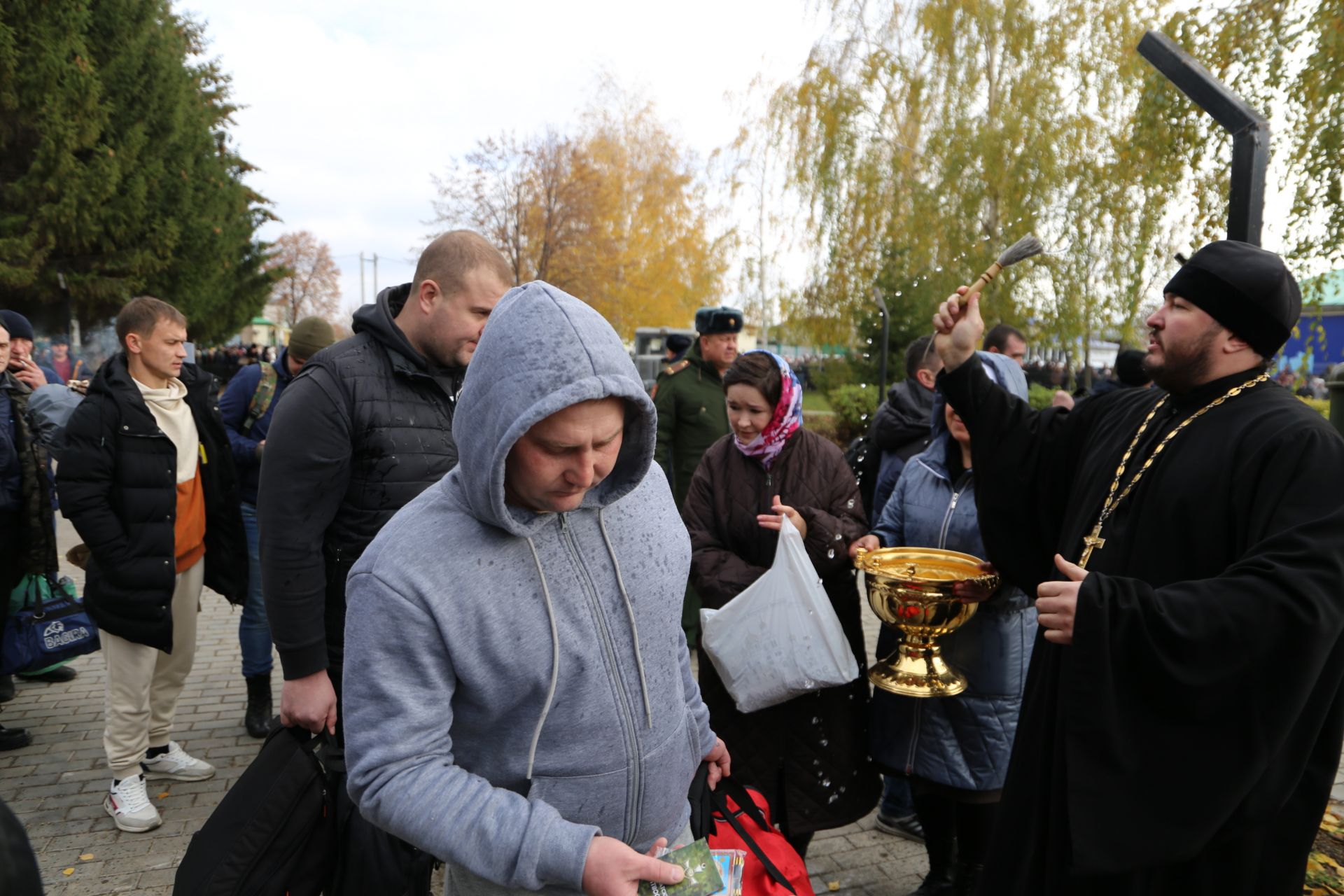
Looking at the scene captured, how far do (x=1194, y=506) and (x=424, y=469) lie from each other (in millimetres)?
2211

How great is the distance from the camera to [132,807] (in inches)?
151

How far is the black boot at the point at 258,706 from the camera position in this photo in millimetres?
4879

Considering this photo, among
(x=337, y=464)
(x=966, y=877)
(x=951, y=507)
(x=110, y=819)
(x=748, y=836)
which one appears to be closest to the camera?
(x=748, y=836)

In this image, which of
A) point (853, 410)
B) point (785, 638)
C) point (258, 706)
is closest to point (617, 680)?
point (785, 638)

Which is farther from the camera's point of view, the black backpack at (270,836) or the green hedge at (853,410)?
the green hedge at (853,410)

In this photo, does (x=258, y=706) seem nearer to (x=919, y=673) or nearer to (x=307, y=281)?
(x=919, y=673)

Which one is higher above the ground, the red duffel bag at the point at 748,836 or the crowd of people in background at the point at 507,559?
the crowd of people in background at the point at 507,559

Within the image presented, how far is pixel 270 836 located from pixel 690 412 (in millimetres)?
4569

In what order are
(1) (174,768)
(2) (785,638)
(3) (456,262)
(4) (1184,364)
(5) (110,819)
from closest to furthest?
1. (4) (1184,364)
2. (3) (456,262)
3. (2) (785,638)
4. (5) (110,819)
5. (1) (174,768)

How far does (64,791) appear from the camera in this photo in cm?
421

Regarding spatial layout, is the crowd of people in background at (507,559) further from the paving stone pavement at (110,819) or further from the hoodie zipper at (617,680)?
the paving stone pavement at (110,819)

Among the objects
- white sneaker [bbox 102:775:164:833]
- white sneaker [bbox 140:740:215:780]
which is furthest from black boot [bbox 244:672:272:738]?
white sneaker [bbox 102:775:164:833]

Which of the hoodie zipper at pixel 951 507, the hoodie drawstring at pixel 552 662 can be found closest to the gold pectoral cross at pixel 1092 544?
the hoodie zipper at pixel 951 507

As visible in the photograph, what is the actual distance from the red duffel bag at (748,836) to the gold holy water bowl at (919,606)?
102 cm
